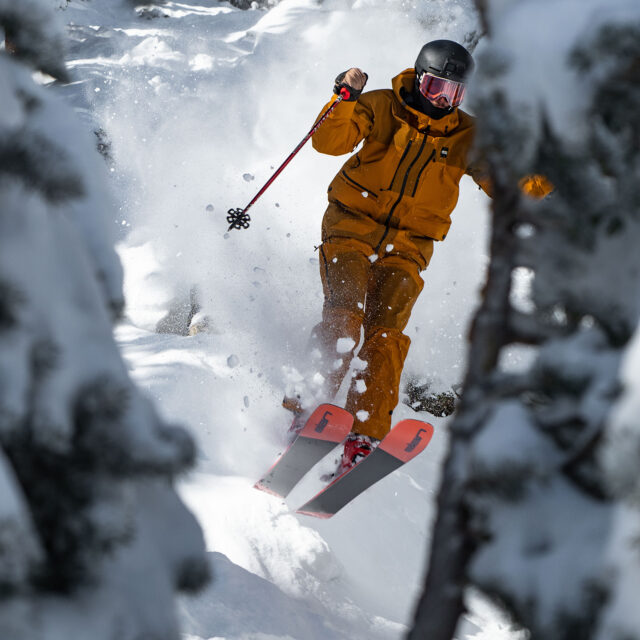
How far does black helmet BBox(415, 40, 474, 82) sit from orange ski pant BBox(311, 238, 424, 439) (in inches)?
46.6

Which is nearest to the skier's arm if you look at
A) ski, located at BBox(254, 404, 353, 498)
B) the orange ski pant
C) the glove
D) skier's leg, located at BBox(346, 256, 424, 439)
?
the glove

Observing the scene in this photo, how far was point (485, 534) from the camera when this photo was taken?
3.99 feet

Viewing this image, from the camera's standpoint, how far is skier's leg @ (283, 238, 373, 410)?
13.4ft

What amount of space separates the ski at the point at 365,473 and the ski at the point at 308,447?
0.18 meters

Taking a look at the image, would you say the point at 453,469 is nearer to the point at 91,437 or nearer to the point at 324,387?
the point at 91,437

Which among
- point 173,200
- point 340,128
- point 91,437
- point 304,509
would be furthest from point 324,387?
point 173,200

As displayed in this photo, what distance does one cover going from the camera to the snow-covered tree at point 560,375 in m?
1.03

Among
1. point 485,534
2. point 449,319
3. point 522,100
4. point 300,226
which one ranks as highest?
point 522,100

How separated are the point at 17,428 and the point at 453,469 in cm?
81

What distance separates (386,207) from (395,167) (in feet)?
0.87

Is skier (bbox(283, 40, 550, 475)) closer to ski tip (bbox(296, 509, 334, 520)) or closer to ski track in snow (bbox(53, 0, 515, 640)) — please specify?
ski tip (bbox(296, 509, 334, 520))

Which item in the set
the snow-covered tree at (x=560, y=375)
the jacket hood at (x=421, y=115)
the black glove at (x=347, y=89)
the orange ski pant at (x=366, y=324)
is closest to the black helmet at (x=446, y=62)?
the jacket hood at (x=421, y=115)

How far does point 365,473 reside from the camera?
Answer: 3.87 meters

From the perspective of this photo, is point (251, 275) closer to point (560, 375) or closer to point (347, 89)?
point (347, 89)
